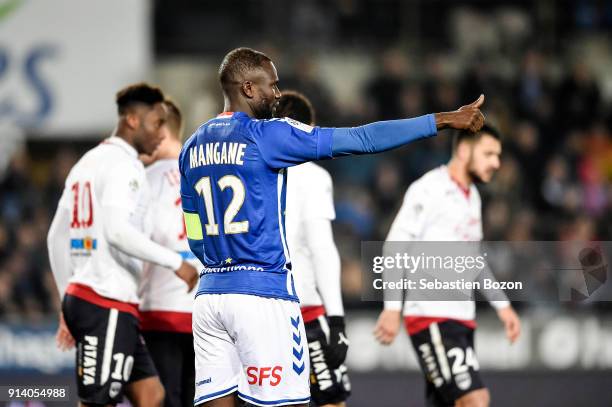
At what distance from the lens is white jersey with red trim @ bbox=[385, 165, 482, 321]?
786cm

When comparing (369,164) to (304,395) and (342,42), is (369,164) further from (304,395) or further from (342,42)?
(304,395)

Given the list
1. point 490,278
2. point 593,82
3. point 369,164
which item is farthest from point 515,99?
point 490,278

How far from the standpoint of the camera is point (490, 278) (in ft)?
26.2

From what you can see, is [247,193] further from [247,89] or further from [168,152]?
[168,152]

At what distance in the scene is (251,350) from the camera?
5590mm

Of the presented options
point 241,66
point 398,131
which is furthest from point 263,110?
point 398,131

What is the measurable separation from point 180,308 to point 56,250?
89 centimetres

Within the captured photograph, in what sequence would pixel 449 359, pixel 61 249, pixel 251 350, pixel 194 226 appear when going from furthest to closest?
1. pixel 449 359
2. pixel 61 249
3. pixel 194 226
4. pixel 251 350

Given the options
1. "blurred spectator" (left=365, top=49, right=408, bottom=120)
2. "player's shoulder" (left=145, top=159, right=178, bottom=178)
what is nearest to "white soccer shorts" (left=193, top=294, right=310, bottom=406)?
"player's shoulder" (left=145, top=159, right=178, bottom=178)

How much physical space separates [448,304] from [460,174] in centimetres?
95

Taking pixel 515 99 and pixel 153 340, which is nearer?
pixel 153 340

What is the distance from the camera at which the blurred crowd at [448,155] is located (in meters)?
13.4

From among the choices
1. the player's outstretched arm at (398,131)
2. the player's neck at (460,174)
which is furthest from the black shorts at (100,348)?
the player's neck at (460,174)

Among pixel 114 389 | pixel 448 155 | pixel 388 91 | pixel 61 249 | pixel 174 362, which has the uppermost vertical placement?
pixel 388 91
